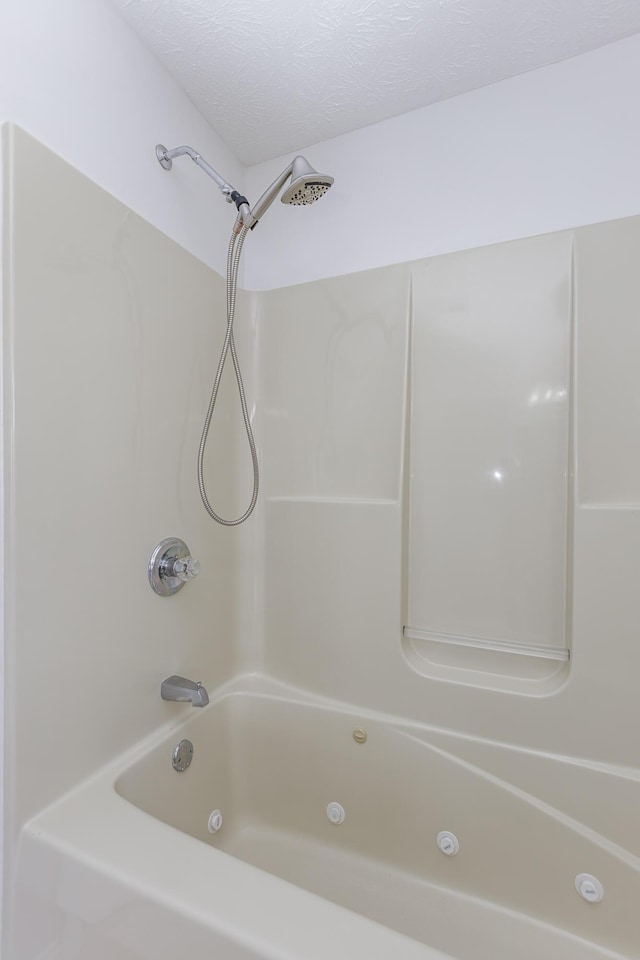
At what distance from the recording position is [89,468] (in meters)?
1.01

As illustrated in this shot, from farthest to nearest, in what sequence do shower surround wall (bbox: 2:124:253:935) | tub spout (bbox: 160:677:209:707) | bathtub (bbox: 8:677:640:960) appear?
tub spout (bbox: 160:677:209:707), shower surround wall (bbox: 2:124:253:935), bathtub (bbox: 8:677:640:960)

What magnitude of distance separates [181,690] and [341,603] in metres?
0.52

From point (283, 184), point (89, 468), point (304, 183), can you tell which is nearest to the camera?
point (89, 468)

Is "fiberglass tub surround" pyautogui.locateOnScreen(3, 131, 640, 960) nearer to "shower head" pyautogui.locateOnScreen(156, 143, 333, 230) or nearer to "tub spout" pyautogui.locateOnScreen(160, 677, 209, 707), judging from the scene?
"tub spout" pyautogui.locateOnScreen(160, 677, 209, 707)

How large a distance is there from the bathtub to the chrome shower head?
143 centimetres

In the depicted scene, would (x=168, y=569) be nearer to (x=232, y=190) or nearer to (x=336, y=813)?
(x=336, y=813)

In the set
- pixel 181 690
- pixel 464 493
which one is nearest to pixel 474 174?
pixel 464 493

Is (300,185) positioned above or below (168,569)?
above

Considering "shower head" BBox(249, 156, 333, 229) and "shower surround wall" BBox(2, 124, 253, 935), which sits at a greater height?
"shower head" BBox(249, 156, 333, 229)

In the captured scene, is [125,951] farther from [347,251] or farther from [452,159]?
[452,159]

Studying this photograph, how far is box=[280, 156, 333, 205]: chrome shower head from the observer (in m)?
1.13

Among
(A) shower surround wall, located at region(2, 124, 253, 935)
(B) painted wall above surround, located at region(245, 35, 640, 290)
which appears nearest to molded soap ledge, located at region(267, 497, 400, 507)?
(A) shower surround wall, located at region(2, 124, 253, 935)

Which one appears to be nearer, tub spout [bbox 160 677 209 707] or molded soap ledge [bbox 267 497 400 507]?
tub spout [bbox 160 677 209 707]

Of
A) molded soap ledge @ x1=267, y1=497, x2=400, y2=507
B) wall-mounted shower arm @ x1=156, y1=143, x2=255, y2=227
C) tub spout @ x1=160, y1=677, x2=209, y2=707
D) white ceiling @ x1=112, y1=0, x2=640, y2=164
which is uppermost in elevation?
white ceiling @ x1=112, y1=0, x2=640, y2=164
